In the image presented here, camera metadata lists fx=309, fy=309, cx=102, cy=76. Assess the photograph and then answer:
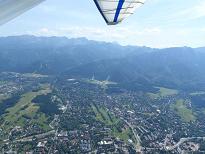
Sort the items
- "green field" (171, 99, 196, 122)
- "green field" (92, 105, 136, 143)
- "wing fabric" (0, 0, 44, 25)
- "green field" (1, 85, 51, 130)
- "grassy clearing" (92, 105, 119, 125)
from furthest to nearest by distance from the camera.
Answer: "green field" (171, 99, 196, 122), "grassy clearing" (92, 105, 119, 125), "green field" (1, 85, 51, 130), "green field" (92, 105, 136, 143), "wing fabric" (0, 0, 44, 25)

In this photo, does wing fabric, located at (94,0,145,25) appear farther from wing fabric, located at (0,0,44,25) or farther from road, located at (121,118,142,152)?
road, located at (121,118,142,152)

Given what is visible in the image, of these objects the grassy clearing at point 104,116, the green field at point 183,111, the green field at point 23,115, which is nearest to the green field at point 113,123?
the grassy clearing at point 104,116

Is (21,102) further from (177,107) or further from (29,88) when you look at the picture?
(177,107)

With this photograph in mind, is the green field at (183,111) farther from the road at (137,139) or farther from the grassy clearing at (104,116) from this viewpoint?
the grassy clearing at (104,116)

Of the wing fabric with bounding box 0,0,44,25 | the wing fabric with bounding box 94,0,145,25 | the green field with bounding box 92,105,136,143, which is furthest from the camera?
the green field with bounding box 92,105,136,143

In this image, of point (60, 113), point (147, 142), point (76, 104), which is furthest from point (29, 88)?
point (147, 142)

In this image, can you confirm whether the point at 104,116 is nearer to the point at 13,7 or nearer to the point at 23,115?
A: the point at 23,115

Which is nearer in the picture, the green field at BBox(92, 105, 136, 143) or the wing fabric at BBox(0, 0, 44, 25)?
the wing fabric at BBox(0, 0, 44, 25)

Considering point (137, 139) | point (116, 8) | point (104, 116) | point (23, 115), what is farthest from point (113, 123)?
point (116, 8)

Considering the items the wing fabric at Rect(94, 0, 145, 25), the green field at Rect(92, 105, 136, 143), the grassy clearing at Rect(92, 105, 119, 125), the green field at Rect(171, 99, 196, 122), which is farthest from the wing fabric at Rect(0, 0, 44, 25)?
the green field at Rect(171, 99, 196, 122)
